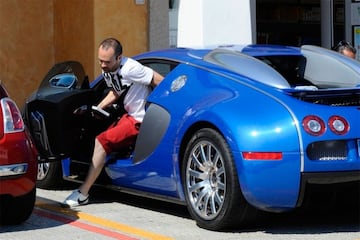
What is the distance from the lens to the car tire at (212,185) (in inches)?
220

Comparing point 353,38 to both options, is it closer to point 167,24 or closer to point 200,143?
point 167,24

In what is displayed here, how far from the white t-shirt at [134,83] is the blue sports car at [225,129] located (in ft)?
0.76

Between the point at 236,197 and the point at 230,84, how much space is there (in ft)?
3.14

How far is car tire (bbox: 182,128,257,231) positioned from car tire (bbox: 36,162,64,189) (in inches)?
81.7

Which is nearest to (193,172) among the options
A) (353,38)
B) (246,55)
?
(246,55)

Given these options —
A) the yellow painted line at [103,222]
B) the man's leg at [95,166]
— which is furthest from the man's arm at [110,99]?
the yellow painted line at [103,222]

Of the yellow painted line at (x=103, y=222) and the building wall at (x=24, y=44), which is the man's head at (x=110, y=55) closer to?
the yellow painted line at (x=103, y=222)

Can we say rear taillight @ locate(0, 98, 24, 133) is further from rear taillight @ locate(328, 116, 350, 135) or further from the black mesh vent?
rear taillight @ locate(328, 116, 350, 135)

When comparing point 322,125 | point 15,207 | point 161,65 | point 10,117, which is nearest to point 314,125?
point 322,125

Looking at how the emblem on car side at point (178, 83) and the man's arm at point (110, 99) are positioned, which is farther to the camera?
the man's arm at point (110, 99)

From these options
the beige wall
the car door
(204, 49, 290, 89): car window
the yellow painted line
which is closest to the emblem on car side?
(204, 49, 290, 89): car window

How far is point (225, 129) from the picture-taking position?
18.4ft

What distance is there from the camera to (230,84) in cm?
599

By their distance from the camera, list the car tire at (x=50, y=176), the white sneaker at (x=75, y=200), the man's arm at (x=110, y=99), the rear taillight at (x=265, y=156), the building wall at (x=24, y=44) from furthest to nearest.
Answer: the building wall at (x=24, y=44), the car tire at (x=50, y=176), the man's arm at (x=110, y=99), the white sneaker at (x=75, y=200), the rear taillight at (x=265, y=156)
